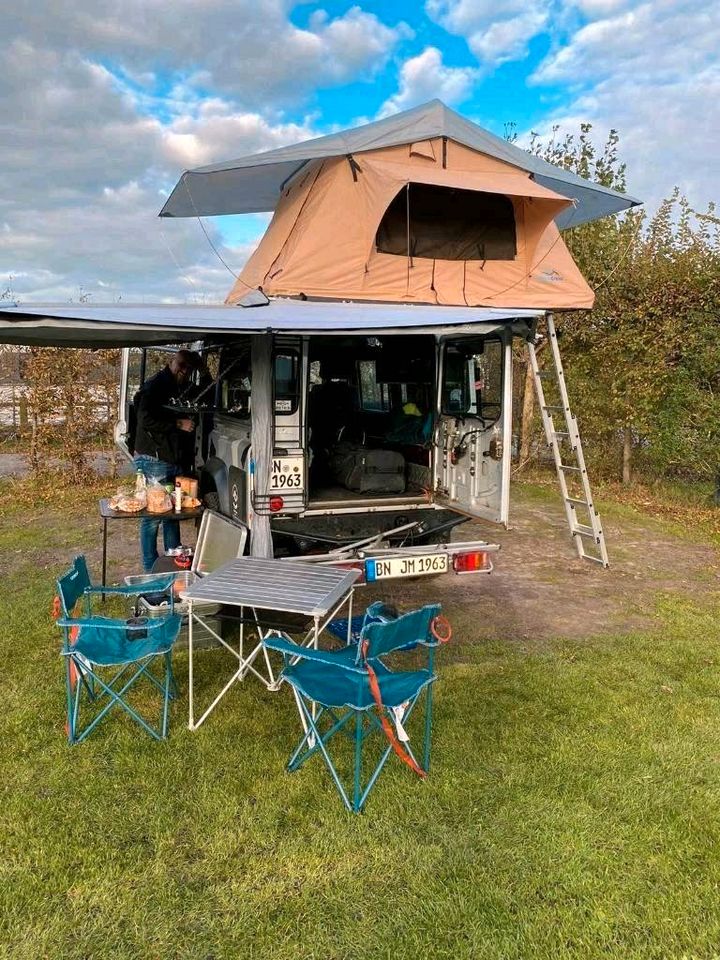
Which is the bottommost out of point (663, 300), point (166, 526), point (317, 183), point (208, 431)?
point (166, 526)

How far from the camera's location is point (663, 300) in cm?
889

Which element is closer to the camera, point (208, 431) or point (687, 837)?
point (687, 837)

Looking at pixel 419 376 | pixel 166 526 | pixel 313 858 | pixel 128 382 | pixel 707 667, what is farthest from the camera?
pixel 128 382

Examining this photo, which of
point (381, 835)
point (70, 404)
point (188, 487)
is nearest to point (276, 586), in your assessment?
point (381, 835)

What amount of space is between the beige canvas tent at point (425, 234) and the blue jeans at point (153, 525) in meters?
1.83

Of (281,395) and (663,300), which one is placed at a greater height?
(663,300)

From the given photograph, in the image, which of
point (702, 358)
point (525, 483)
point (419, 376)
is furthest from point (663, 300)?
point (419, 376)

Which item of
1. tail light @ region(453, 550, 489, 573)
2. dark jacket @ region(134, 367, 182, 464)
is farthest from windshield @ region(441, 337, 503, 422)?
dark jacket @ region(134, 367, 182, 464)

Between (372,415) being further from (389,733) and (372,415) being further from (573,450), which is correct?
(389,733)

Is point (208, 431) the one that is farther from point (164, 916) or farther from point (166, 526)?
point (164, 916)

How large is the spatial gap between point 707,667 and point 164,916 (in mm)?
3576

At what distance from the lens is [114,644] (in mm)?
3324

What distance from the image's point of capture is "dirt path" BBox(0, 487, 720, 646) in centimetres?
525

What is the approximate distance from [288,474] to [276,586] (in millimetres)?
1172
